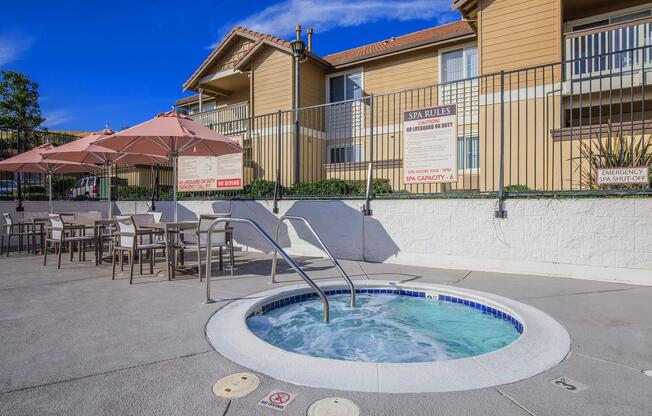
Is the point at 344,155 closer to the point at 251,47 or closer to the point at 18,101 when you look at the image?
the point at 251,47

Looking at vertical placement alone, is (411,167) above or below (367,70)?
below

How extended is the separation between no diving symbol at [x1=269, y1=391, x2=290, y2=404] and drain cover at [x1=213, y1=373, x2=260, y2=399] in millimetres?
163

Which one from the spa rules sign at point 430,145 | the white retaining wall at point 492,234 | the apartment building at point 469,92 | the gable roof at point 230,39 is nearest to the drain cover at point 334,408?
the white retaining wall at point 492,234

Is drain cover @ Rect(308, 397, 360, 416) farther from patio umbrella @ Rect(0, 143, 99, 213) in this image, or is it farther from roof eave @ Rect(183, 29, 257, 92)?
roof eave @ Rect(183, 29, 257, 92)

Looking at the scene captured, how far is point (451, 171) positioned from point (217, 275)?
Result: 4515mm

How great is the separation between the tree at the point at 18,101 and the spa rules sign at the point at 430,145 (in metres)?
23.5

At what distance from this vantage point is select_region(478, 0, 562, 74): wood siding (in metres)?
10.8

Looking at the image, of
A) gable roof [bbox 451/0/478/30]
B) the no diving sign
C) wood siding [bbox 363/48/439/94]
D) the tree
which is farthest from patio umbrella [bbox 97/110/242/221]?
the tree

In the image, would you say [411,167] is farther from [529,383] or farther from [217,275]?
[529,383]

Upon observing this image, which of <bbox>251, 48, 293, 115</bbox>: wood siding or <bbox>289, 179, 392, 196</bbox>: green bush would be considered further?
<bbox>251, 48, 293, 115</bbox>: wood siding

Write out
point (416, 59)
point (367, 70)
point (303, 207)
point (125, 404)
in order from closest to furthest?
point (125, 404)
point (303, 207)
point (416, 59)
point (367, 70)

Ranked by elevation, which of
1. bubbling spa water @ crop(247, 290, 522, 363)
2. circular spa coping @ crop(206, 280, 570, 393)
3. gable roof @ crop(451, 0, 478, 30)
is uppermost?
gable roof @ crop(451, 0, 478, 30)

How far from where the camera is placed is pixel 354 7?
16484 mm

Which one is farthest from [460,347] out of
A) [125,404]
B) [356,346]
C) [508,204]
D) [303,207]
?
[303,207]
